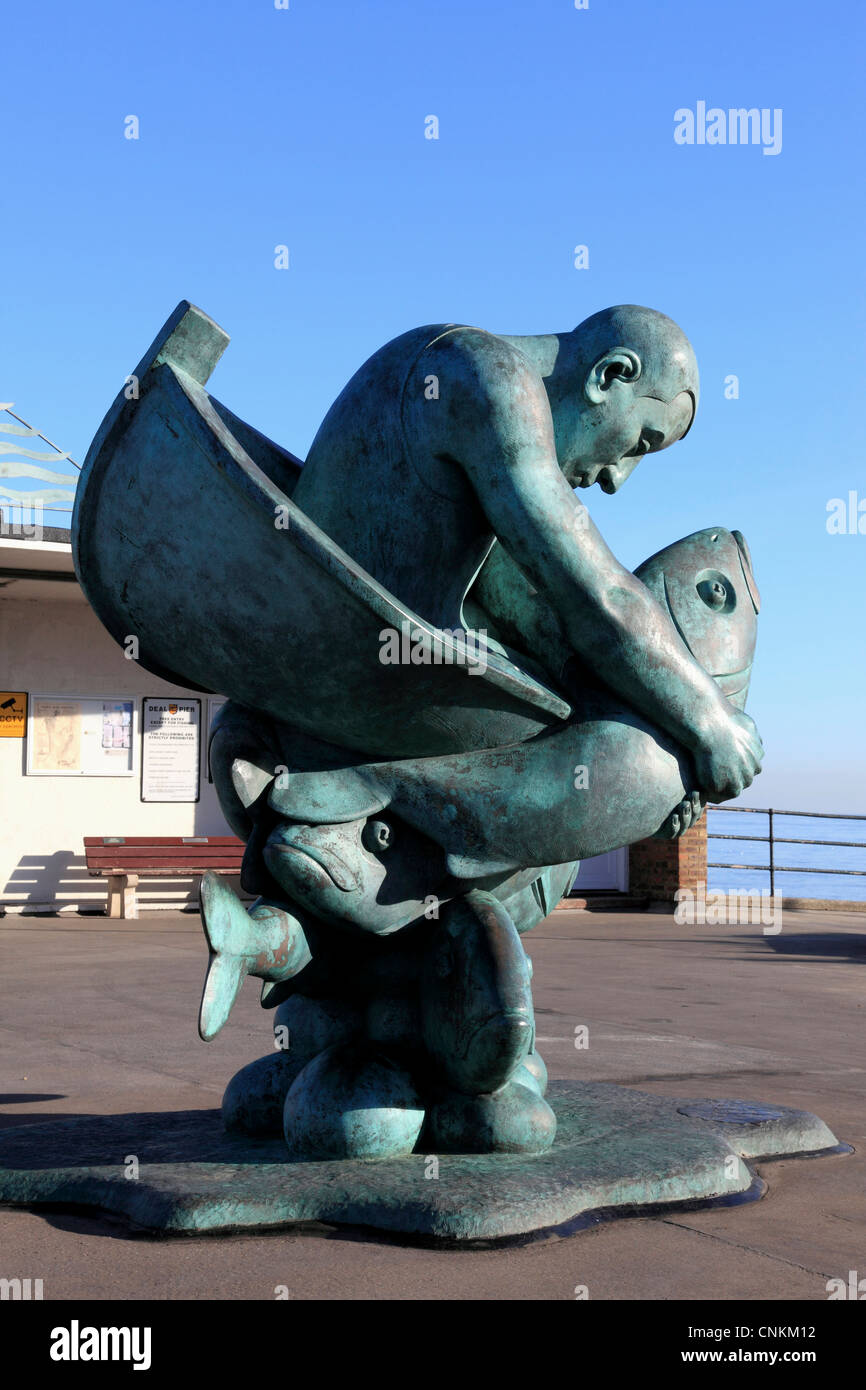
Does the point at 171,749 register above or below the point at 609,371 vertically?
below

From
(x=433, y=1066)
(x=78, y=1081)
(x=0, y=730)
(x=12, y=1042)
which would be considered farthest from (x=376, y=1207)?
(x=0, y=730)

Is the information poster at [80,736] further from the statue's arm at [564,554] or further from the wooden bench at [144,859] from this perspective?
the statue's arm at [564,554]

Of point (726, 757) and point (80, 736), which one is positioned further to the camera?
point (80, 736)

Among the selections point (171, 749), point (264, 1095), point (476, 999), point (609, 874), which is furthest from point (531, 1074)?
point (609, 874)

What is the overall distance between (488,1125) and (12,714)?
9.91m

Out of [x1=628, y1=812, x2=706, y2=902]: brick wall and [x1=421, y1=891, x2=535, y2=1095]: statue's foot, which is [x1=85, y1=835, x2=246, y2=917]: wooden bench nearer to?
[x1=628, y1=812, x2=706, y2=902]: brick wall

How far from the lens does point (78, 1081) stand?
448 cm

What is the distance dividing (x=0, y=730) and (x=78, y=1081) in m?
7.99

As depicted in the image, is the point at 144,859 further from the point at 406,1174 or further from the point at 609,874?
the point at 406,1174

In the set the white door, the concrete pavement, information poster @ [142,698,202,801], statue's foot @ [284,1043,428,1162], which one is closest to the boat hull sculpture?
statue's foot @ [284,1043,428,1162]

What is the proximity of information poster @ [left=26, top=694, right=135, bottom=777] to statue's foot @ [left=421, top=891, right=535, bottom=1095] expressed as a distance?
9.72 m

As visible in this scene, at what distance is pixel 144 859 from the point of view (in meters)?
11.9

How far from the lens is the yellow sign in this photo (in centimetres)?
1200

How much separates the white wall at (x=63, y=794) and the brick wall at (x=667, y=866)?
4.55m
